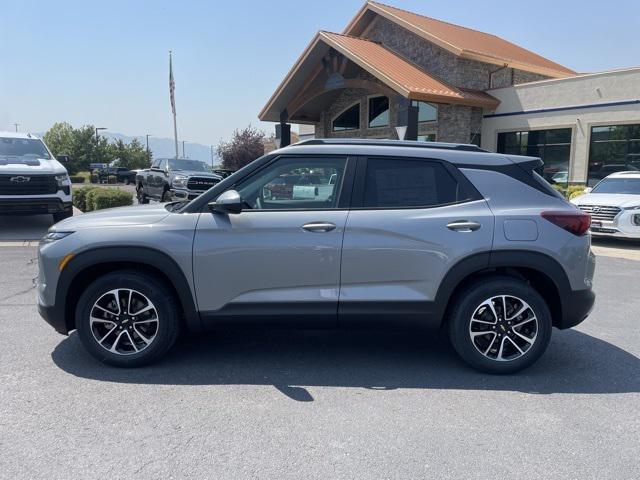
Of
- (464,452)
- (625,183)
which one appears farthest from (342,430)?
(625,183)

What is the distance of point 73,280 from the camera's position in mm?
3990

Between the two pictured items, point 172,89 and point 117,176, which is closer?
point 172,89

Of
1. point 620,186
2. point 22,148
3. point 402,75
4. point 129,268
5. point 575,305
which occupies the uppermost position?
point 402,75

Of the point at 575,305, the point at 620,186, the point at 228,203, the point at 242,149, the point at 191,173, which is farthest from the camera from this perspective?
the point at 242,149

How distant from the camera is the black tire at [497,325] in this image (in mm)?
3955

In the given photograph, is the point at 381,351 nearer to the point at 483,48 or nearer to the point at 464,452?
the point at 464,452

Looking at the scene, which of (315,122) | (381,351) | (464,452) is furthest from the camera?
(315,122)

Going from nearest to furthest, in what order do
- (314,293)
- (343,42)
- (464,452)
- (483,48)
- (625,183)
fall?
(464,452), (314,293), (625,183), (343,42), (483,48)

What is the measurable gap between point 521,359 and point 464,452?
4.35 ft

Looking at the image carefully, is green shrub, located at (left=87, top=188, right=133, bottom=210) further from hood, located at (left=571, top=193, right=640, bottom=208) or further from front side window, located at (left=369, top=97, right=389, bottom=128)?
front side window, located at (left=369, top=97, right=389, bottom=128)

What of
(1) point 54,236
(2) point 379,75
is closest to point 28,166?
(1) point 54,236

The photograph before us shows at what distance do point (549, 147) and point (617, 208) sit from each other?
8.16m

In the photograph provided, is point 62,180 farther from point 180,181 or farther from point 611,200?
point 611,200

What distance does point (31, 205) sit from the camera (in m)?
10.5
